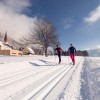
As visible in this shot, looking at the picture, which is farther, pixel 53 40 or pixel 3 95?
pixel 53 40

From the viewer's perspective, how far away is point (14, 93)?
6.19 meters

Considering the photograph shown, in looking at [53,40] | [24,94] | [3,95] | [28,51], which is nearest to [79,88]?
[24,94]

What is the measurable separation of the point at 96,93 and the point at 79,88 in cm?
101

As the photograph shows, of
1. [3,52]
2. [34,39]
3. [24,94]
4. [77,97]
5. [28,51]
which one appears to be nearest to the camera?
[77,97]

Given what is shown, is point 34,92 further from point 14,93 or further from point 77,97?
point 77,97

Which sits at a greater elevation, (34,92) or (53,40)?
(53,40)

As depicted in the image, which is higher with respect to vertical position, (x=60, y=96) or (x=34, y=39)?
(x=34, y=39)

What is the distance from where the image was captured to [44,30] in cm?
4253

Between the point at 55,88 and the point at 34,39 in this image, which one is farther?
the point at 34,39

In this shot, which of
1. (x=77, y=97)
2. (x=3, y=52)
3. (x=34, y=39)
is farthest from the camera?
(x=3, y=52)

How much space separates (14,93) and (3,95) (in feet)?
1.33

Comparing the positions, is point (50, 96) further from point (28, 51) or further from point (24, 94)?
point (28, 51)

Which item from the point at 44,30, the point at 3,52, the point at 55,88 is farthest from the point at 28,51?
the point at 55,88

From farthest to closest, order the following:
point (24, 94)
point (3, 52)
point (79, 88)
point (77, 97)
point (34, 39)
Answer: point (3, 52) → point (34, 39) → point (79, 88) → point (24, 94) → point (77, 97)
